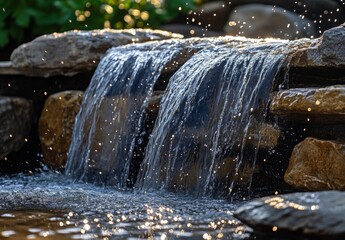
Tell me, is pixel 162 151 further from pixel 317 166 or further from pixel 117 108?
pixel 317 166

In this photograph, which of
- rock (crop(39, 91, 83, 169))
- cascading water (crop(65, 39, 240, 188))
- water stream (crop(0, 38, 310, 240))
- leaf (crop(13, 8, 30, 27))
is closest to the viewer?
water stream (crop(0, 38, 310, 240))

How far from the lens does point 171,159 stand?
15.2 ft

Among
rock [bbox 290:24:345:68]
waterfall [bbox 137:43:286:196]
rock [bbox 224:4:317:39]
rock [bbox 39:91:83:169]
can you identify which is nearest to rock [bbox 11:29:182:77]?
rock [bbox 39:91:83:169]

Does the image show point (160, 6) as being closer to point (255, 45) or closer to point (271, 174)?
point (255, 45)

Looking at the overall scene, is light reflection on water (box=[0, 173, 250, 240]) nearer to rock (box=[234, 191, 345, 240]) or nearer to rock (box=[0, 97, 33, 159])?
rock (box=[234, 191, 345, 240])

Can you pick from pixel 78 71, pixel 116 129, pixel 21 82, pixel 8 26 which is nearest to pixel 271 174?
pixel 116 129

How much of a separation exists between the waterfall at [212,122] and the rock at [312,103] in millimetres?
323

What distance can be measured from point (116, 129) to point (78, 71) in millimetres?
1014

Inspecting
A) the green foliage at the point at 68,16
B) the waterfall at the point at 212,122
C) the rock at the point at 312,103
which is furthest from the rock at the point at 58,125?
the green foliage at the point at 68,16

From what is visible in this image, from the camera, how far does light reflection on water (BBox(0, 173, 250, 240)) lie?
10.0ft

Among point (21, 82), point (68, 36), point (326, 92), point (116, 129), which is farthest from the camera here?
point (21, 82)

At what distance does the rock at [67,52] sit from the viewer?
5.98 m

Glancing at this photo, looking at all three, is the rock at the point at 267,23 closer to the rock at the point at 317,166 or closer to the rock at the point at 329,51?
the rock at the point at 329,51

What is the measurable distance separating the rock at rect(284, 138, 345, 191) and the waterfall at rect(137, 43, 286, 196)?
326mm
